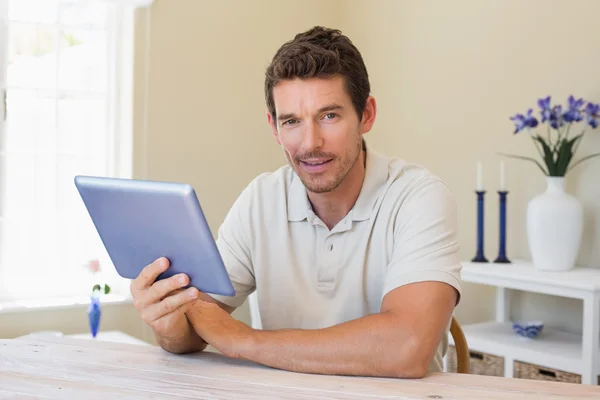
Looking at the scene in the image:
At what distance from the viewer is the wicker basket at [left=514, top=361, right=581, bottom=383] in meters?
2.64

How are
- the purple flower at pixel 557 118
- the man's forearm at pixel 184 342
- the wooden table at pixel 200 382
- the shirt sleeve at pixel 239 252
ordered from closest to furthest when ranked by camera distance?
the wooden table at pixel 200 382
the man's forearm at pixel 184 342
the shirt sleeve at pixel 239 252
the purple flower at pixel 557 118

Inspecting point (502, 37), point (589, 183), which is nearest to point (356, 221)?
point (589, 183)

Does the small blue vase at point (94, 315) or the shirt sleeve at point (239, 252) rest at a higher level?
the shirt sleeve at point (239, 252)

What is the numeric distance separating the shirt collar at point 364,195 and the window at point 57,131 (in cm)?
206

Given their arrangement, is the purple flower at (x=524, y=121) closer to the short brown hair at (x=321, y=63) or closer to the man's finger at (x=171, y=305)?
the short brown hair at (x=321, y=63)

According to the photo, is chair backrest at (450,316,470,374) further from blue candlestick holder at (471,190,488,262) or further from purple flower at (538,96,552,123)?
blue candlestick holder at (471,190,488,262)

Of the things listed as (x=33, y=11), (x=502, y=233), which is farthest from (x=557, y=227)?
(x=33, y=11)

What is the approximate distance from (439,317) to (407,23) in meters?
2.77

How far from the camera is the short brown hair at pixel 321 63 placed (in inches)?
66.1

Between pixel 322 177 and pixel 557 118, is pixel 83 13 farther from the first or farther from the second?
pixel 322 177

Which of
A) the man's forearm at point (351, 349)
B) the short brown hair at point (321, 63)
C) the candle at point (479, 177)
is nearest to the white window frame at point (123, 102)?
the candle at point (479, 177)

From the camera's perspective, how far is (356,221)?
1.76 m

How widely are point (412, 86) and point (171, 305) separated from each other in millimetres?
2766

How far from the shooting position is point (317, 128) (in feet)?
5.58
